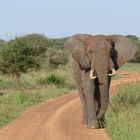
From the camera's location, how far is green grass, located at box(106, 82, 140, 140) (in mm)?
11752

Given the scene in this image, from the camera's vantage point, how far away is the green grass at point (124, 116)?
11.8 metres

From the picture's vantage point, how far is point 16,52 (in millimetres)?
29188

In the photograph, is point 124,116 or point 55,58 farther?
point 55,58

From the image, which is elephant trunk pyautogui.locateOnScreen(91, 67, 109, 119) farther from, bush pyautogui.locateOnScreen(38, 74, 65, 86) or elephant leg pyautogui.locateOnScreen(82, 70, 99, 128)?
bush pyautogui.locateOnScreen(38, 74, 65, 86)

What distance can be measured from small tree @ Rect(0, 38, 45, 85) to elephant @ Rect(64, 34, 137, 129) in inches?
576

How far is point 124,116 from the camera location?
13.6 m

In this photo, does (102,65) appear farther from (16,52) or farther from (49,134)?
(16,52)

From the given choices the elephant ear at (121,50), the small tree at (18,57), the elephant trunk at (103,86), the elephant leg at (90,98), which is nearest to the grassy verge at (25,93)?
the small tree at (18,57)

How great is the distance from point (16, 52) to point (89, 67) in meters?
15.9

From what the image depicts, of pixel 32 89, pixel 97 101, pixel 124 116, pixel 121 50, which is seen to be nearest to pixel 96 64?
pixel 97 101

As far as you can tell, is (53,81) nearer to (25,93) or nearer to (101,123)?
(25,93)

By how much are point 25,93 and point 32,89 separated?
5.03m

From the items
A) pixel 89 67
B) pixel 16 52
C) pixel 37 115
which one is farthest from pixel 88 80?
pixel 16 52

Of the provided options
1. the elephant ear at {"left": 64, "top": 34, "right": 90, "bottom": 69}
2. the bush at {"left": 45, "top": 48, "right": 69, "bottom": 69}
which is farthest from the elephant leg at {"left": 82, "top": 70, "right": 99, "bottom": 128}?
the bush at {"left": 45, "top": 48, "right": 69, "bottom": 69}
